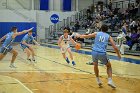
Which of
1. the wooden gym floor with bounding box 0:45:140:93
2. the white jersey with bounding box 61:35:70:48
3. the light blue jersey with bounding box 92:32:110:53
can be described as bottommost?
the wooden gym floor with bounding box 0:45:140:93

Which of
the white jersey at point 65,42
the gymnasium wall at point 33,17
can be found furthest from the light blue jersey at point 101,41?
the gymnasium wall at point 33,17

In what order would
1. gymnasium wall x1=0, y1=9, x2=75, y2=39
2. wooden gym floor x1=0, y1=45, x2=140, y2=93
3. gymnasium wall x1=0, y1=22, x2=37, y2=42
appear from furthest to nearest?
gymnasium wall x1=0, y1=9, x2=75, y2=39 → gymnasium wall x1=0, y1=22, x2=37, y2=42 → wooden gym floor x1=0, y1=45, x2=140, y2=93

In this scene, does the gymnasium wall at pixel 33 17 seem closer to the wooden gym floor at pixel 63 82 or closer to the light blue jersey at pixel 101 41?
the wooden gym floor at pixel 63 82

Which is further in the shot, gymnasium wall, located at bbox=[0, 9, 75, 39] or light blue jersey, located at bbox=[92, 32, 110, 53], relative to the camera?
gymnasium wall, located at bbox=[0, 9, 75, 39]

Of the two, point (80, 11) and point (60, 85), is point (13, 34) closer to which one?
point (60, 85)

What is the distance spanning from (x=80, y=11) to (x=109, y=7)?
28.3ft

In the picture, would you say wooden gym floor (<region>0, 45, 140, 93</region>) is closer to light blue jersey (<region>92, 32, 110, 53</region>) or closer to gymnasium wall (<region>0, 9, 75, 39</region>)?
light blue jersey (<region>92, 32, 110, 53</region>)

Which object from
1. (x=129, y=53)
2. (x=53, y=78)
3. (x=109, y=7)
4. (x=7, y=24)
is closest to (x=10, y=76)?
(x=53, y=78)

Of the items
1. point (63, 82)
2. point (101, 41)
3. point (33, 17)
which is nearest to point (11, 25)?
point (33, 17)

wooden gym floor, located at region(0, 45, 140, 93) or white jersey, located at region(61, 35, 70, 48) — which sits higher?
white jersey, located at region(61, 35, 70, 48)

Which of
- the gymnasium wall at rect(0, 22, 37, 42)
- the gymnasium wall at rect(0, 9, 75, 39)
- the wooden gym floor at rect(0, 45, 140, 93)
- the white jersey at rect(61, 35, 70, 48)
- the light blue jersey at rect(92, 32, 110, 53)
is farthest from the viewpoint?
the gymnasium wall at rect(0, 9, 75, 39)

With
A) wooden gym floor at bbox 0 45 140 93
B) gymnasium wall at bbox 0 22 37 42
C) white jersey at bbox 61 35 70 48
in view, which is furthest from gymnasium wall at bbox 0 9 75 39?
wooden gym floor at bbox 0 45 140 93

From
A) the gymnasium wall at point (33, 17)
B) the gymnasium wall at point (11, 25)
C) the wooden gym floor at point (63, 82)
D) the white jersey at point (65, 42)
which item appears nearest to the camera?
the wooden gym floor at point (63, 82)

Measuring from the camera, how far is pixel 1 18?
136 feet
